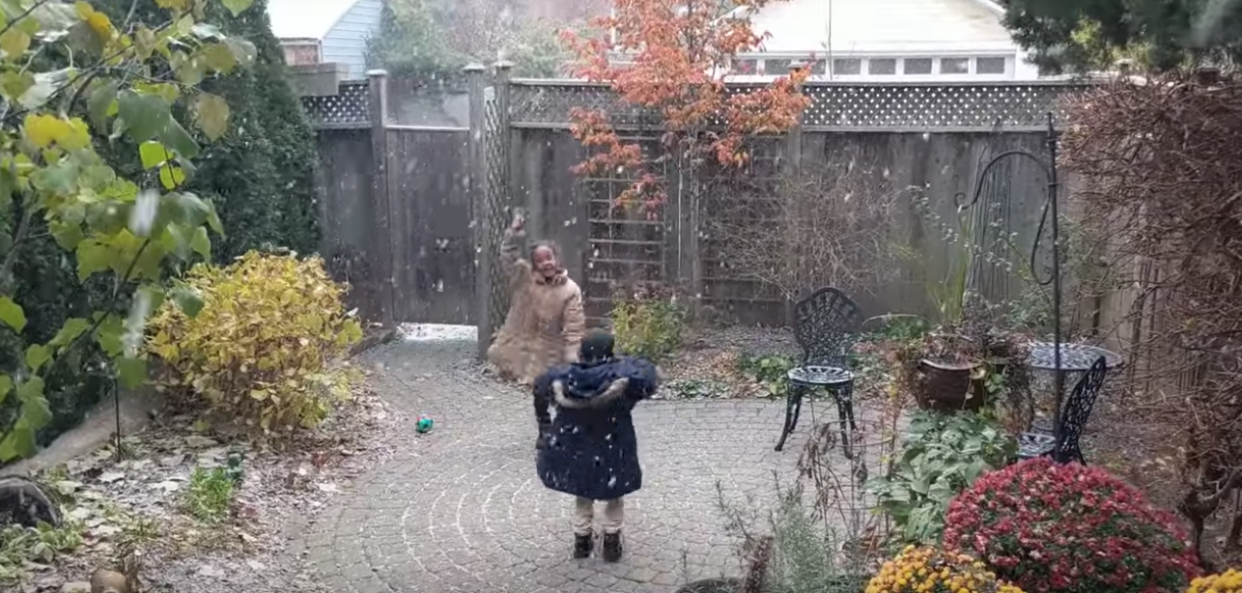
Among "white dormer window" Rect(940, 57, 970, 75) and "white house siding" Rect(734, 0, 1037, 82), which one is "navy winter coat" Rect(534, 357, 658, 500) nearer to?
"white house siding" Rect(734, 0, 1037, 82)

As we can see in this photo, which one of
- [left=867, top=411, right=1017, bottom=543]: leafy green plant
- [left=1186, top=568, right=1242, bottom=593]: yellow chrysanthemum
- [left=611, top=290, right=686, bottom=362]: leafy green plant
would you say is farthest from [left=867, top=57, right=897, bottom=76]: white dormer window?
[left=1186, top=568, right=1242, bottom=593]: yellow chrysanthemum

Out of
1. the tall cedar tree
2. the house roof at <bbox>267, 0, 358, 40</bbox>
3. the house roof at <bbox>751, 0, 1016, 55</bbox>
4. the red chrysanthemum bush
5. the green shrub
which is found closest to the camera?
the tall cedar tree

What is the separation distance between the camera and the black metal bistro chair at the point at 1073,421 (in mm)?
4500

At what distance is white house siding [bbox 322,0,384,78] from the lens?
1304 centimetres

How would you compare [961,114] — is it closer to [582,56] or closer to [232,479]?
[582,56]

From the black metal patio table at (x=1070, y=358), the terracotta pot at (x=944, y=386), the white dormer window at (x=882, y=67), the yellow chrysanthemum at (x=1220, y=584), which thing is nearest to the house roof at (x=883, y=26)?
the white dormer window at (x=882, y=67)

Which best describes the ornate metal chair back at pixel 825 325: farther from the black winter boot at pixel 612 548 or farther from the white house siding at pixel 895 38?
the white house siding at pixel 895 38

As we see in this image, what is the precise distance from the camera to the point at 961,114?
7719mm

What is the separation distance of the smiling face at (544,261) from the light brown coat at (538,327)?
38 mm

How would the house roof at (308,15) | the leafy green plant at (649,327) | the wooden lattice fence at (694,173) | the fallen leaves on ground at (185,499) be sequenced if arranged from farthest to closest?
the house roof at (308,15) < the wooden lattice fence at (694,173) < the leafy green plant at (649,327) < the fallen leaves on ground at (185,499)

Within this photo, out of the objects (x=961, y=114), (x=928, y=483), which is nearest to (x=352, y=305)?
(x=961, y=114)

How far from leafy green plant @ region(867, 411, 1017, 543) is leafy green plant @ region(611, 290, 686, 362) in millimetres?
2895

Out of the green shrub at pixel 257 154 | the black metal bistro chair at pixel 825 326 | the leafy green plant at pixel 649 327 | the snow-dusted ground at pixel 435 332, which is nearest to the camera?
the black metal bistro chair at pixel 825 326

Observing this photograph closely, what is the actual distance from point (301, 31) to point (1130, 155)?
406 inches
